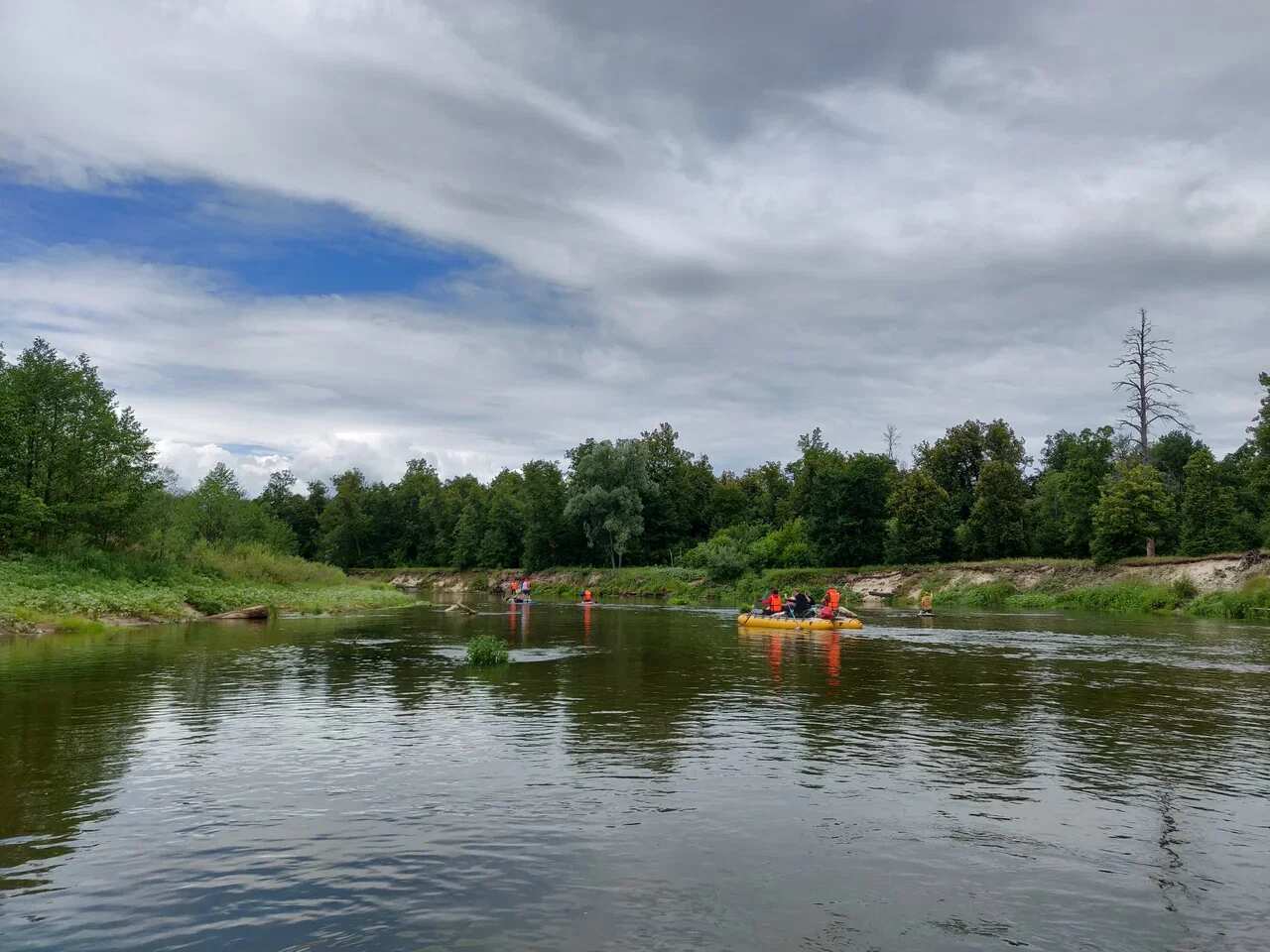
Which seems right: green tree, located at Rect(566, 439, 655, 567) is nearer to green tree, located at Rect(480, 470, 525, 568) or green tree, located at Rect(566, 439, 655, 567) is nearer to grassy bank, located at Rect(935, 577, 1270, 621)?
green tree, located at Rect(480, 470, 525, 568)

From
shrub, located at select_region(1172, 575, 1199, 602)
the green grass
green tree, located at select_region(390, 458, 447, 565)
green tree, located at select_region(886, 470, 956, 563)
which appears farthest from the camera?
green tree, located at select_region(390, 458, 447, 565)

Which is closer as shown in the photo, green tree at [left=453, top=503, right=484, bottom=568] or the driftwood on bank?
the driftwood on bank

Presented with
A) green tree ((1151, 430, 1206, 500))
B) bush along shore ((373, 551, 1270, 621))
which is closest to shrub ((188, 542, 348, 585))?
bush along shore ((373, 551, 1270, 621))

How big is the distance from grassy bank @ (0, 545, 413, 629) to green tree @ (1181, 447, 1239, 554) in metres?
57.6

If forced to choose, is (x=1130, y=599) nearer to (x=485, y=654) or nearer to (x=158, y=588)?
(x=485, y=654)

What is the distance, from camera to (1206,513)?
62.6 meters

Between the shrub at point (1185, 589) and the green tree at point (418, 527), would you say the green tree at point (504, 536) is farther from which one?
the shrub at point (1185, 589)

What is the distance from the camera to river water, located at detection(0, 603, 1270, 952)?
7617 mm

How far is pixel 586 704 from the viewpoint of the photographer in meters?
18.8

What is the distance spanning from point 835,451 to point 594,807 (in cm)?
9293

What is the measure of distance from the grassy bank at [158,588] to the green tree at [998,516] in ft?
163

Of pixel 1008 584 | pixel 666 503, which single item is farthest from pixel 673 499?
pixel 1008 584

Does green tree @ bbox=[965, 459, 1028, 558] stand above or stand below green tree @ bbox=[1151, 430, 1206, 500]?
below

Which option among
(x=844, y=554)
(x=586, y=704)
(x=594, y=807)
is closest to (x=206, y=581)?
(x=586, y=704)
